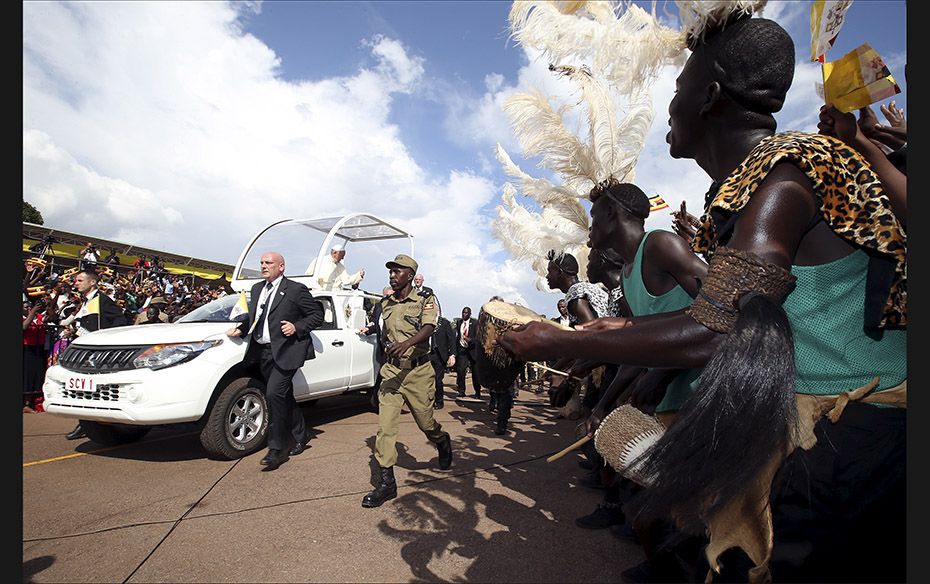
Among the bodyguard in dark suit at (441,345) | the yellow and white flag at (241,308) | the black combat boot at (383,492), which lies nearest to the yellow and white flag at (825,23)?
the black combat boot at (383,492)

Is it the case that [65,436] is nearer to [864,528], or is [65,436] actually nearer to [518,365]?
[518,365]

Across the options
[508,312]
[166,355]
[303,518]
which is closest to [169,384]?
[166,355]

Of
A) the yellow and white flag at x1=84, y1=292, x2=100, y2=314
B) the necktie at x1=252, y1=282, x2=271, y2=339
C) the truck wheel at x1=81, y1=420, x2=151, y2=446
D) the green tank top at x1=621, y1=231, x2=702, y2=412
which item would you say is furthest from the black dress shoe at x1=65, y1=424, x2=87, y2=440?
the green tank top at x1=621, y1=231, x2=702, y2=412

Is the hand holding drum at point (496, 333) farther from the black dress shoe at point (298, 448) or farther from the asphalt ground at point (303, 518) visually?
the black dress shoe at point (298, 448)

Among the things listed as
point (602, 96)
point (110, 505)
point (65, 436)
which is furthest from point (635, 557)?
point (65, 436)

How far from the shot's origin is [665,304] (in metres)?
1.89

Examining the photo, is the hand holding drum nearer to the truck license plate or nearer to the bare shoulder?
the bare shoulder

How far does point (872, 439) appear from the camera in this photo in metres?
1.06

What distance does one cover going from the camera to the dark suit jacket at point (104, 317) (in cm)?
679

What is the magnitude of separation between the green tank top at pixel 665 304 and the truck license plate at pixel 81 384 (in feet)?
17.2

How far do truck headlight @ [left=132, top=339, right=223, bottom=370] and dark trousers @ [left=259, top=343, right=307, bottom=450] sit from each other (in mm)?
664

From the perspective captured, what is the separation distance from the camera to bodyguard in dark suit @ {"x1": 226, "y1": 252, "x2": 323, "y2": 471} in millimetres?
5121

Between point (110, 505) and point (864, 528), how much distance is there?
482 cm

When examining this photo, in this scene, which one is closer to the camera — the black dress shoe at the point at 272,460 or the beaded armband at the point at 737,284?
the beaded armband at the point at 737,284
